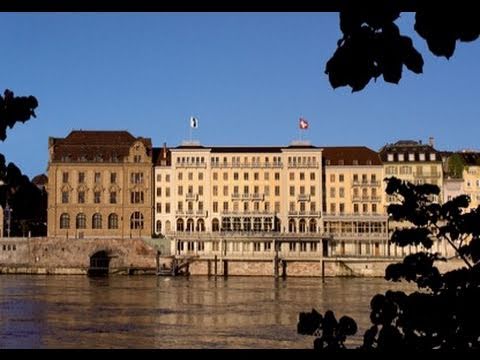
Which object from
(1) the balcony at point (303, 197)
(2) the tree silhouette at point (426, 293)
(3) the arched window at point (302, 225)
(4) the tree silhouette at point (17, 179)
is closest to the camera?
(4) the tree silhouette at point (17, 179)

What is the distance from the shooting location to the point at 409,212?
3.50 m

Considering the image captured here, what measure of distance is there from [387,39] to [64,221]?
2714 inches

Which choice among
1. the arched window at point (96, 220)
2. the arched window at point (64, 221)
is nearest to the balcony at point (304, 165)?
the arched window at point (96, 220)

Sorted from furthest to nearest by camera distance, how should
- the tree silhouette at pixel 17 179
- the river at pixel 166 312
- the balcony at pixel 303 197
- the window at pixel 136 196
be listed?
Result: the window at pixel 136 196 < the balcony at pixel 303 197 < the river at pixel 166 312 < the tree silhouette at pixel 17 179

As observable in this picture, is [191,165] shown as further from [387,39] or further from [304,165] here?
[387,39]

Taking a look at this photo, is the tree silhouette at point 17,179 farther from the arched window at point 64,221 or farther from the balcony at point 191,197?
the arched window at point 64,221

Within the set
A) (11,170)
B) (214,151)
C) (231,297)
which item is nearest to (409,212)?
(11,170)

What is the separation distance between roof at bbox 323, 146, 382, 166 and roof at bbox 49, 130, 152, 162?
55.0 ft

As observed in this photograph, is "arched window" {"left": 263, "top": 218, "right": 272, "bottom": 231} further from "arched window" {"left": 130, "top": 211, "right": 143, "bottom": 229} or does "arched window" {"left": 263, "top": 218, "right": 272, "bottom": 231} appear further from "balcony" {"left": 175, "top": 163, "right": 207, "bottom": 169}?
"arched window" {"left": 130, "top": 211, "right": 143, "bottom": 229}

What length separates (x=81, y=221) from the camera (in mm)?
68688

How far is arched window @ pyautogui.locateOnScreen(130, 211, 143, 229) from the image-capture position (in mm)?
68750

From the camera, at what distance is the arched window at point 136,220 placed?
68750mm

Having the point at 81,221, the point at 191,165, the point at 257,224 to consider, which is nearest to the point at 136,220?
the point at 81,221
